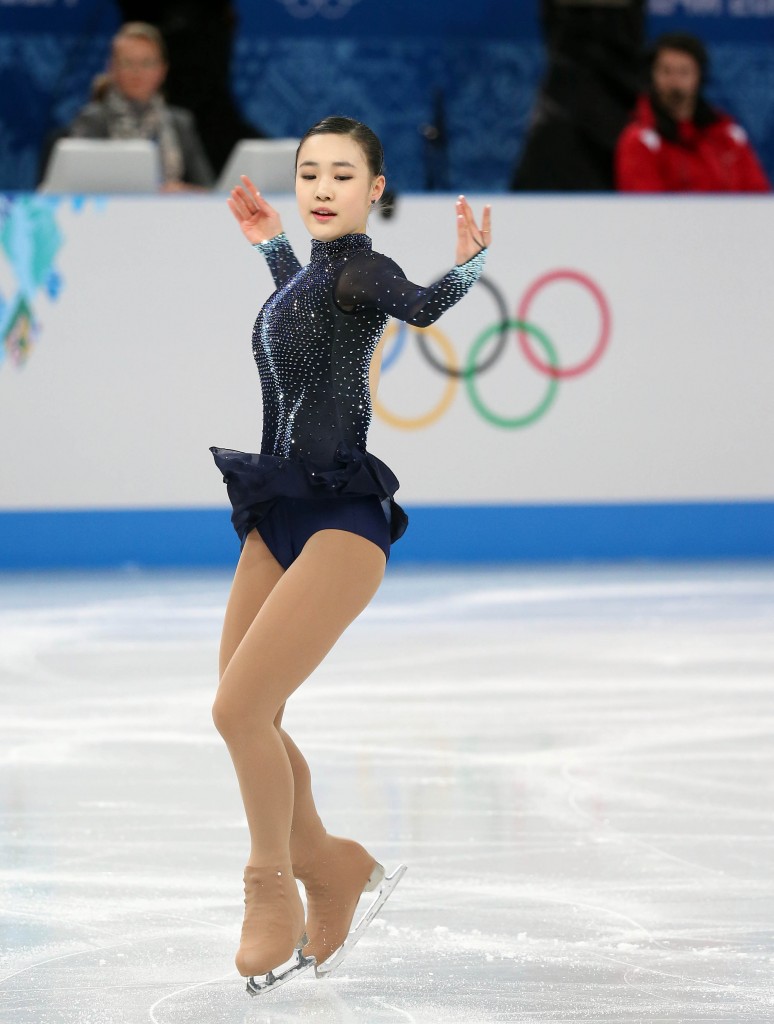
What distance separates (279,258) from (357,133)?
0.94 ft

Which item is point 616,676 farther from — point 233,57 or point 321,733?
point 233,57

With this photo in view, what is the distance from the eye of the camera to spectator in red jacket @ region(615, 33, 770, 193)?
24.7 feet

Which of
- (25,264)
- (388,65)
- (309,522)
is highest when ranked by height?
(388,65)

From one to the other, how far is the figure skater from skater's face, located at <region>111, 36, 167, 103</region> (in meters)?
4.98

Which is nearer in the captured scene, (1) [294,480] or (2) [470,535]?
(1) [294,480]

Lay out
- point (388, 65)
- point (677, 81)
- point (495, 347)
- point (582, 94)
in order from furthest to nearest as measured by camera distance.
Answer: point (388, 65), point (582, 94), point (677, 81), point (495, 347)

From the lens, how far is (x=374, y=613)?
5.79 meters

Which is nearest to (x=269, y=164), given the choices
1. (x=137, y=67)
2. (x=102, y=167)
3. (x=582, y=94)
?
(x=102, y=167)

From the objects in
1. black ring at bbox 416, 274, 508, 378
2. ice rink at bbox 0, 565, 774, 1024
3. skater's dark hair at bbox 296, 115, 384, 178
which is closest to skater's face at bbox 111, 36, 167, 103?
black ring at bbox 416, 274, 508, 378

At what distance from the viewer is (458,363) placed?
7.03 meters

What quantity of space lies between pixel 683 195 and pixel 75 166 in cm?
258

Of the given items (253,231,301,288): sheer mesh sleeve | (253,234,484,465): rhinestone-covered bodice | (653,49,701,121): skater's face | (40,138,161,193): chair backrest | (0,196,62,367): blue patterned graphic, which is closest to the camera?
(253,234,484,465): rhinestone-covered bodice

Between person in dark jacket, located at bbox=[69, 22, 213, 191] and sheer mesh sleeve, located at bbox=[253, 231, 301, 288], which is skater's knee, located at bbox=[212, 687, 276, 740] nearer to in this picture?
sheer mesh sleeve, located at bbox=[253, 231, 301, 288]

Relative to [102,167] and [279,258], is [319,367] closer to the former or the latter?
[279,258]
